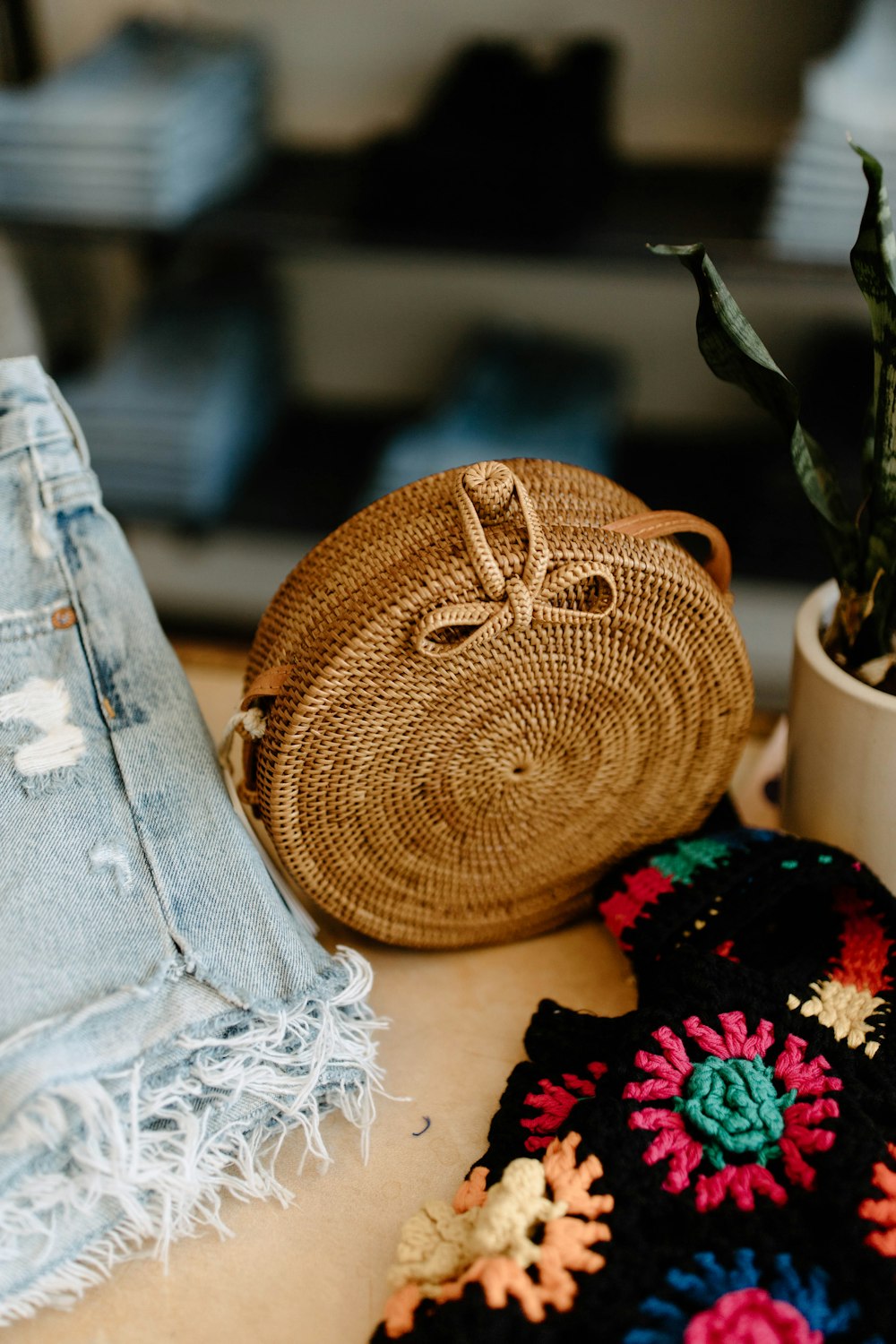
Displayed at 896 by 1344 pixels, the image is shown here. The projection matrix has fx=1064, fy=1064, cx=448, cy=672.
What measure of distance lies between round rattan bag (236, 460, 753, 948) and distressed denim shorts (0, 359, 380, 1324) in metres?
0.06

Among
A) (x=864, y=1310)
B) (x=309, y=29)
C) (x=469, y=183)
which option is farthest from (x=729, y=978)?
(x=309, y=29)

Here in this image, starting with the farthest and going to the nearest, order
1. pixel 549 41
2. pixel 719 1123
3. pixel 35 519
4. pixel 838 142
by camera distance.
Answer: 1. pixel 549 41
2. pixel 838 142
3. pixel 35 519
4. pixel 719 1123

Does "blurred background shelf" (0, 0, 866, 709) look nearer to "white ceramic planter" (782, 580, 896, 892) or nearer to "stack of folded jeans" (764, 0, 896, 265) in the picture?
"stack of folded jeans" (764, 0, 896, 265)

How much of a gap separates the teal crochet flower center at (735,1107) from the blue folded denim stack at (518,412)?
0.83 meters

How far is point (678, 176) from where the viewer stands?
131 centimetres

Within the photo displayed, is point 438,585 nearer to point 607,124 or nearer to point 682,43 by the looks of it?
point 607,124

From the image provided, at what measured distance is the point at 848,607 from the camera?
682 millimetres

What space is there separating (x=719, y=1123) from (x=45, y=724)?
1.38ft

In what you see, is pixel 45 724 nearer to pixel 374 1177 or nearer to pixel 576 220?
pixel 374 1177

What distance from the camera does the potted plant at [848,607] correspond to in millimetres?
591

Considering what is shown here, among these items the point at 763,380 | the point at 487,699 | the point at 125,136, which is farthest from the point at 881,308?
the point at 125,136

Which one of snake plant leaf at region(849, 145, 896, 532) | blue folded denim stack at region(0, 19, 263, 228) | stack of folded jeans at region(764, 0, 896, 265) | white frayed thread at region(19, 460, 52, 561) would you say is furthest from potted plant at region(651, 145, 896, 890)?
blue folded denim stack at region(0, 19, 263, 228)

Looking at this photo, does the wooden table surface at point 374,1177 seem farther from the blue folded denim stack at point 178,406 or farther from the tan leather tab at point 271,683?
the blue folded denim stack at point 178,406

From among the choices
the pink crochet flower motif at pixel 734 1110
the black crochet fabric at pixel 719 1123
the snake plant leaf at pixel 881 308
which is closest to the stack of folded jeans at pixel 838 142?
the snake plant leaf at pixel 881 308
